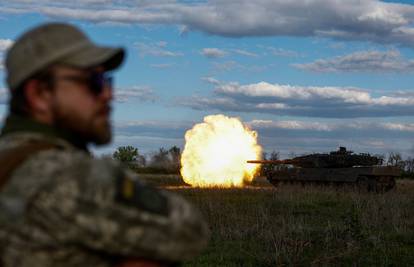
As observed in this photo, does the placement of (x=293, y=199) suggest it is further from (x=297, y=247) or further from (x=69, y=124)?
(x=69, y=124)

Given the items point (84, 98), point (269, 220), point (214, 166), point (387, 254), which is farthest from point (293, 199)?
point (84, 98)

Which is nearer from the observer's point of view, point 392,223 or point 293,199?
point 392,223

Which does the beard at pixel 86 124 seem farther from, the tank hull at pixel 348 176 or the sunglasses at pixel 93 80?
the tank hull at pixel 348 176

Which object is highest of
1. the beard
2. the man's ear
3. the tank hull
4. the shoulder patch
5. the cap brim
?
the cap brim

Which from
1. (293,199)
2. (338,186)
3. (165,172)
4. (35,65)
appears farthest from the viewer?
(165,172)

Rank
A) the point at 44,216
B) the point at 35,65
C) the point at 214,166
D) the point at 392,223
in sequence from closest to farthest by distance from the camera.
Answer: the point at 44,216 → the point at 35,65 → the point at 392,223 → the point at 214,166

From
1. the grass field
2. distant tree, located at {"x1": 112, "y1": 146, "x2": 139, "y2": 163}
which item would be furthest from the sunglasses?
distant tree, located at {"x1": 112, "y1": 146, "x2": 139, "y2": 163}

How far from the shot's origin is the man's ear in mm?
1913

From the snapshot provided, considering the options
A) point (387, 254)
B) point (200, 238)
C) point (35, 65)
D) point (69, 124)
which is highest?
point (35, 65)

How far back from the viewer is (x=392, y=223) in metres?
14.7

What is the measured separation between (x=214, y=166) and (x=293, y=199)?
54.9ft

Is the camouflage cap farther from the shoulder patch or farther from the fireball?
the fireball

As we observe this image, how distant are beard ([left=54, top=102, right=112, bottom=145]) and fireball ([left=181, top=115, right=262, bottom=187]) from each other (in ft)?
115

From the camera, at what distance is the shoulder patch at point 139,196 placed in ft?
5.63
